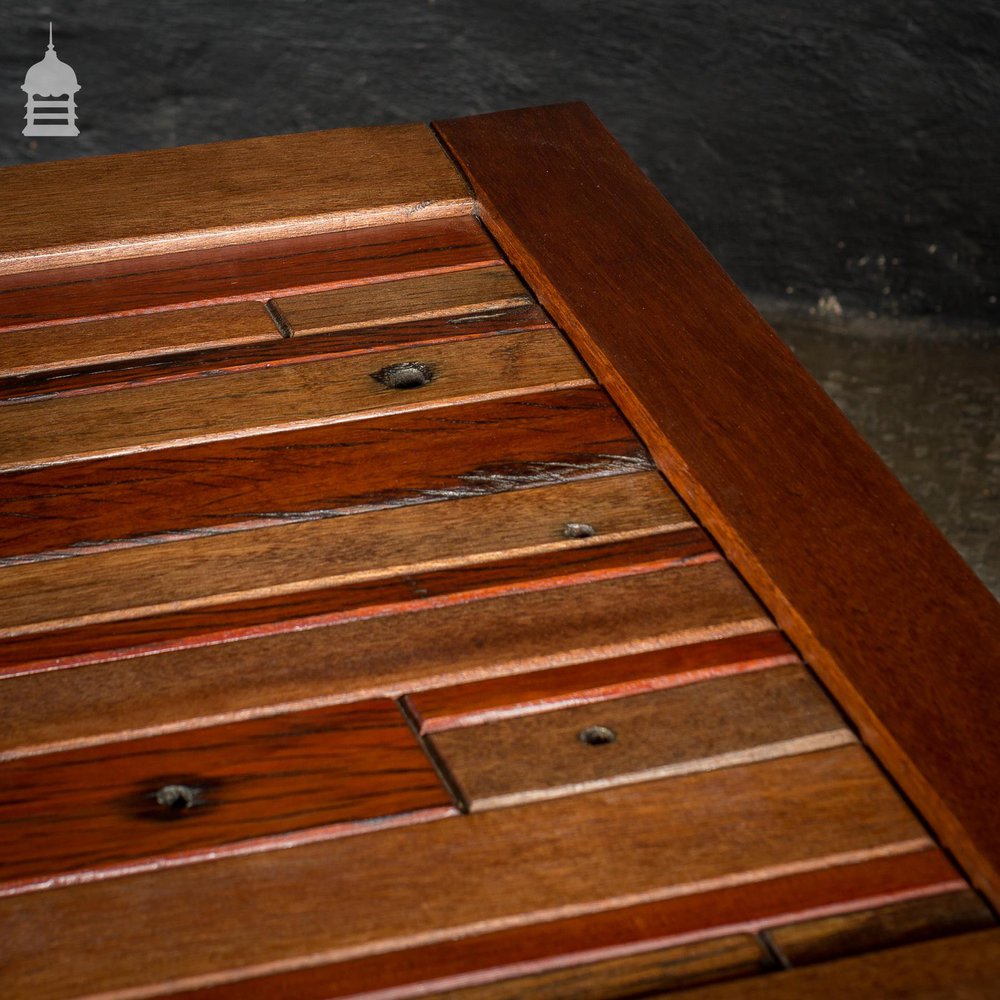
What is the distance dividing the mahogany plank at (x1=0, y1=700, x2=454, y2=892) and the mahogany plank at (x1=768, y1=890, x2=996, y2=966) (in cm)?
23

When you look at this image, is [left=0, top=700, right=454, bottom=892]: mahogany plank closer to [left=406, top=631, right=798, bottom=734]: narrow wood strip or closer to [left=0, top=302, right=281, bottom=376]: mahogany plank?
[left=406, top=631, right=798, bottom=734]: narrow wood strip

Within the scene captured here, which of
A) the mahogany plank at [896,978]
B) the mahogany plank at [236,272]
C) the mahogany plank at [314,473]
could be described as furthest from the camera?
the mahogany plank at [236,272]

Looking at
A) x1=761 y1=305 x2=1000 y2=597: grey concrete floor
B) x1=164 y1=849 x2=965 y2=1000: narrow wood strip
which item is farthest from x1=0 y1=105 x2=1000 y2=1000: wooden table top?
x1=761 y1=305 x2=1000 y2=597: grey concrete floor

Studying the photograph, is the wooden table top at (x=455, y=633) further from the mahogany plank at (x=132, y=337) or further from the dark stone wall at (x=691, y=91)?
the dark stone wall at (x=691, y=91)

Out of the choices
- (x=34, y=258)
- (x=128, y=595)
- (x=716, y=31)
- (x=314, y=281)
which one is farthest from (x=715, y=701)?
(x=716, y=31)

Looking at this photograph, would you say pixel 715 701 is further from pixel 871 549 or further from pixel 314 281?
pixel 314 281

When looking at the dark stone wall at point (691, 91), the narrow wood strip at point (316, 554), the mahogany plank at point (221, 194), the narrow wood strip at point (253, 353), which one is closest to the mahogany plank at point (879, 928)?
the narrow wood strip at point (316, 554)

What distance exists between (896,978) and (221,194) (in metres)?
1.11

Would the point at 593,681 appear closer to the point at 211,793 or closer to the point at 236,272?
the point at 211,793

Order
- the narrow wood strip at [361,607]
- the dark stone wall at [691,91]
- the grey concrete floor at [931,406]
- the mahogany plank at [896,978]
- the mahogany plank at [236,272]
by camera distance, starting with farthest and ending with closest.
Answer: the dark stone wall at [691,91] → the grey concrete floor at [931,406] → the mahogany plank at [236,272] → the narrow wood strip at [361,607] → the mahogany plank at [896,978]

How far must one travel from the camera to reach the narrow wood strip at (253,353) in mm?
1324

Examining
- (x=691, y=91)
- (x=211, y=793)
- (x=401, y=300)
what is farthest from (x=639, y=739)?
(x=691, y=91)

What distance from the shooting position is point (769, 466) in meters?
1.20

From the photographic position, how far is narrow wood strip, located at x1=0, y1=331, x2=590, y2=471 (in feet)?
4.11
